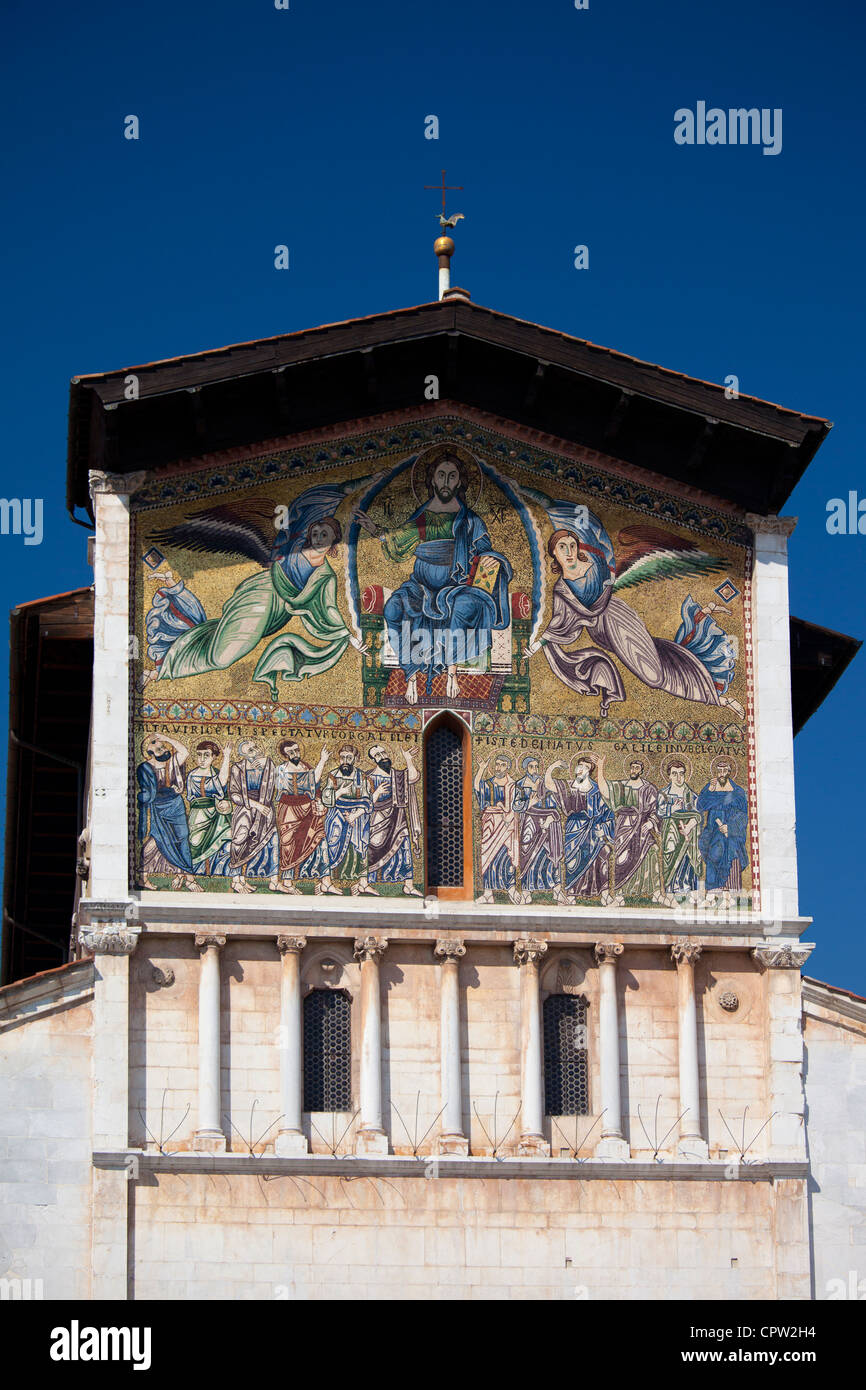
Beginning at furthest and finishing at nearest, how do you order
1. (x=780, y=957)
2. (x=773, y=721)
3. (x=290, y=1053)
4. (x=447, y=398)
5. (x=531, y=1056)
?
1. (x=447, y=398)
2. (x=773, y=721)
3. (x=780, y=957)
4. (x=531, y=1056)
5. (x=290, y=1053)

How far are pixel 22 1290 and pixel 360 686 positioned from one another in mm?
7405

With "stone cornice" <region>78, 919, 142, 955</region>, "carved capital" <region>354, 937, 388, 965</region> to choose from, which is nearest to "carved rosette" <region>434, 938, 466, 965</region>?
"carved capital" <region>354, 937, 388, 965</region>

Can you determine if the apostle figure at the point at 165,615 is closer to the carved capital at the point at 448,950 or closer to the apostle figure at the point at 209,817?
the apostle figure at the point at 209,817

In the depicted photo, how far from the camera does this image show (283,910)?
32.7 metres

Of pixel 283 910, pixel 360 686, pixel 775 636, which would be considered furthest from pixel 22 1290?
pixel 775 636

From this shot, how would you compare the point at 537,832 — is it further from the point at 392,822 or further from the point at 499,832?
the point at 392,822

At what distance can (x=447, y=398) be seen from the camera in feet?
114

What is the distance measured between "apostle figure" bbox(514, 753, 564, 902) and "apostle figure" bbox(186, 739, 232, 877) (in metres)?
3.19

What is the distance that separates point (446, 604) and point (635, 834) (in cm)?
329

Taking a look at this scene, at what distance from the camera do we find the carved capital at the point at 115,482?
3375cm

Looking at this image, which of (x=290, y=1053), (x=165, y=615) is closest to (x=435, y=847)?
(x=290, y=1053)

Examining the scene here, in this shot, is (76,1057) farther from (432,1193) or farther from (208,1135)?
(432,1193)

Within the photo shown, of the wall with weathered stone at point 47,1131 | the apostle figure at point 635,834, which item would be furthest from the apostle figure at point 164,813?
the apostle figure at point 635,834

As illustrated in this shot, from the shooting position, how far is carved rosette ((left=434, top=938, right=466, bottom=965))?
32.9m
